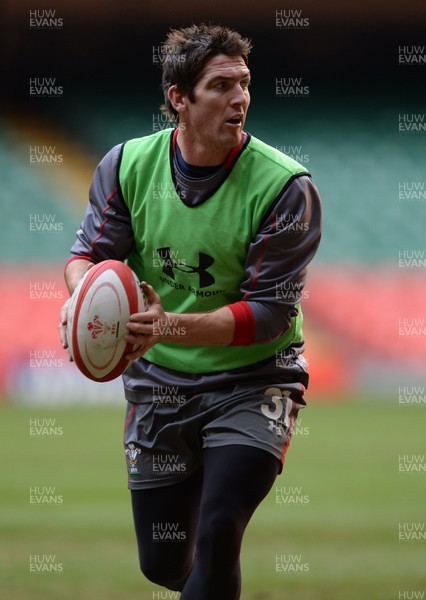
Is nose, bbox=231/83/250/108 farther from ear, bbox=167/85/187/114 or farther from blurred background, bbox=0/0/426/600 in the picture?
blurred background, bbox=0/0/426/600

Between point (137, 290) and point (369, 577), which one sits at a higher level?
point (137, 290)

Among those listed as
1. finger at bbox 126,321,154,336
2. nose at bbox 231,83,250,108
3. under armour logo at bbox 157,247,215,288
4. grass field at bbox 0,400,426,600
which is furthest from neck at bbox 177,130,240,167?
grass field at bbox 0,400,426,600

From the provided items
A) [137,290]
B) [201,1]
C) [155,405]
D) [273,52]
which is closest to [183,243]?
[137,290]

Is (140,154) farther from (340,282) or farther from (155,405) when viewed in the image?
(340,282)

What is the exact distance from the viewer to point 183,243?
315 cm

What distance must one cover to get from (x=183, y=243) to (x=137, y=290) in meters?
0.26

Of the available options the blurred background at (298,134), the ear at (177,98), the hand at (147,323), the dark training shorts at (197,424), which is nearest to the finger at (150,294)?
the hand at (147,323)

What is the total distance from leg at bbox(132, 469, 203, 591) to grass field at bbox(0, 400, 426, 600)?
93cm

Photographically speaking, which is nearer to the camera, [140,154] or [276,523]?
[140,154]

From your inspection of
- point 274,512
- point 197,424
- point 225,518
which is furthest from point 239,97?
point 274,512

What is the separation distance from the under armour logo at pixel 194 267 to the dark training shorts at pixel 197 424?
325 millimetres

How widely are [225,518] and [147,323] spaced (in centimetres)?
57

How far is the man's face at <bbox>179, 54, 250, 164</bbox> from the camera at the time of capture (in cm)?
308

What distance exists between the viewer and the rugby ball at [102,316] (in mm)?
2941
